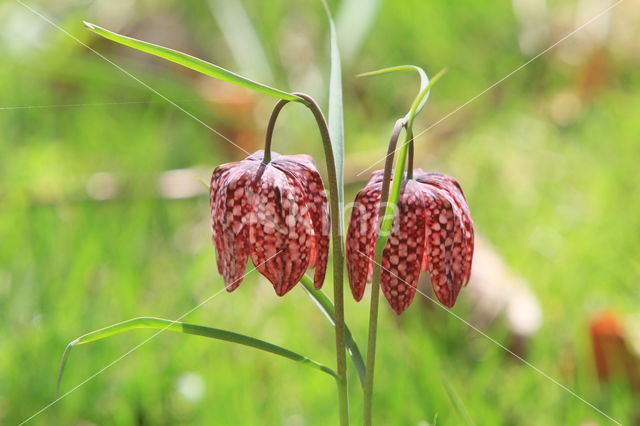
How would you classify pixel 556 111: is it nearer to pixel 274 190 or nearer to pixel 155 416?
pixel 155 416

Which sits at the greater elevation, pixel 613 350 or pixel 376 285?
pixel 376 285

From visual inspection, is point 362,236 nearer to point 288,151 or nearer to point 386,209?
point 386,209

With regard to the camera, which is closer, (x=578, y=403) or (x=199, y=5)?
(x=578, y=403)

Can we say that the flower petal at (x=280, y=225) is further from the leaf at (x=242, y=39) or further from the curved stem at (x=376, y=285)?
the leaf at (x=242, y=39)

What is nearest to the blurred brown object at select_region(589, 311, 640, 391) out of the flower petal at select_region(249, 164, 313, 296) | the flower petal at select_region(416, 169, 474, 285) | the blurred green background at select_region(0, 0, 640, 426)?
the blurred green background at select_region(0, 0, 640, 426)

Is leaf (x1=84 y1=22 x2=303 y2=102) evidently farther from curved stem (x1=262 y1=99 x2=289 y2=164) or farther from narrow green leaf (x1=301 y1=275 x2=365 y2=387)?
A: narrow green leaf (x1=301 y1=275 x2=365 y2=387)

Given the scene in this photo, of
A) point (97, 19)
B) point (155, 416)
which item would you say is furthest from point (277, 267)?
point (97, 19)

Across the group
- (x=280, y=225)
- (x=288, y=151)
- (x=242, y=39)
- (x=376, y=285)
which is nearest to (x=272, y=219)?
(x=280, y=225)

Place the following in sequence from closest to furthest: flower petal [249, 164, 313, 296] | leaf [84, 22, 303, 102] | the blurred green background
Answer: leaf [84, 22, 303, 102] < flower petal [249, 164, 313, 296] < the blurred green background
